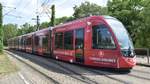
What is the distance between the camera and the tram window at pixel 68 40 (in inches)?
1085

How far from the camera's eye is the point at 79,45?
25.8 meters

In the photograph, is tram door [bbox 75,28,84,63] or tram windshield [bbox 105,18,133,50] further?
tram door [bbox 75,28,84,63]

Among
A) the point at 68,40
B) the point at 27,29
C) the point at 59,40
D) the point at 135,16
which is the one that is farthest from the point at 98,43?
the point at 27,29

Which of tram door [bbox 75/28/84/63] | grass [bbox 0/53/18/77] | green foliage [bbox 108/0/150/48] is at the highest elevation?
green foliage [bbox 108/0/150/48]

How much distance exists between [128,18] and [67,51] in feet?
133

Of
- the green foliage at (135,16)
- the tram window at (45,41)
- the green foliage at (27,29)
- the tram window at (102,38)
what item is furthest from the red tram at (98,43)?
the green foliage at (27,29)

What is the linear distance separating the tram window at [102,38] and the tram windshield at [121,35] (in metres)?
0.37

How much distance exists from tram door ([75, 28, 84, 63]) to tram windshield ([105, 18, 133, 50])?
133 inches

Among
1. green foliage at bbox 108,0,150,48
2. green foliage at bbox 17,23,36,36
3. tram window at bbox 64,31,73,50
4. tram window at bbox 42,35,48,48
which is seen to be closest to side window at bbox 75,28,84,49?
tram window at bbox 64,31,73,50

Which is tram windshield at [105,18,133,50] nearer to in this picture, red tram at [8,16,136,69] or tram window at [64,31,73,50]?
red tram at [8,16,136,69]

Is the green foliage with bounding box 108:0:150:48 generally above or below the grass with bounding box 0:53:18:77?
above

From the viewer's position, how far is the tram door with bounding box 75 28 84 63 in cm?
2520

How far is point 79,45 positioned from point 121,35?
4731 mm

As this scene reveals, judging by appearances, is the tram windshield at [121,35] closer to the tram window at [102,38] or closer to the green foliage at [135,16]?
the tram window at [102,38]
